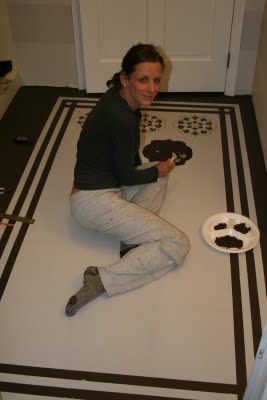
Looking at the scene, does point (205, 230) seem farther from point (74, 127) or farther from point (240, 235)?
point (74, 127)

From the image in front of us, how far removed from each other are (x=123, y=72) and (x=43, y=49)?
1.47 metres

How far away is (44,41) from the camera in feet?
9.68

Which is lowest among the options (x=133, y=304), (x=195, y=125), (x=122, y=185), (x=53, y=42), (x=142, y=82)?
(x=133, y=304)

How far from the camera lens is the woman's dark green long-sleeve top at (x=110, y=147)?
1.72m

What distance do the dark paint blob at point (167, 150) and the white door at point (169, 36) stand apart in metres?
0.57

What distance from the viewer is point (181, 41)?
2.81m

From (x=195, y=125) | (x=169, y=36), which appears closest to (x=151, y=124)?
(x=195, y=125)

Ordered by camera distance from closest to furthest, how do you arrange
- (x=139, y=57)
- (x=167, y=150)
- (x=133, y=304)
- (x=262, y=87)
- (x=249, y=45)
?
(x=139, y=57)
(x=133, y=304)
(x=167, y=150)
(x=262, y=87)
(x=249, y=45)

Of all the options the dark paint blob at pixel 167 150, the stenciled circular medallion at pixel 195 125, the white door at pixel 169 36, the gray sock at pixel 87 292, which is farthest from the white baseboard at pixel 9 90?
the gray sock at pixel 87 292

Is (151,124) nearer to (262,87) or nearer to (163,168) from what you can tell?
(262,87)

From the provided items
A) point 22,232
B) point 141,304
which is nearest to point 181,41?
point 22,232

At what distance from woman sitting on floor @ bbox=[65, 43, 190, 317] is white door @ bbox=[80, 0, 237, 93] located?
1.11 meters

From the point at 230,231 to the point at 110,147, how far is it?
68 cm

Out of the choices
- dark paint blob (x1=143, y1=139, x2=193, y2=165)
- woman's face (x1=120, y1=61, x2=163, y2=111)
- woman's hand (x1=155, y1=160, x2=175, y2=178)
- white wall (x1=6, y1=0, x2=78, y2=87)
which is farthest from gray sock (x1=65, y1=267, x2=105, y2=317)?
white wall (x1=6, y1=0, x2=78, y2=87)
